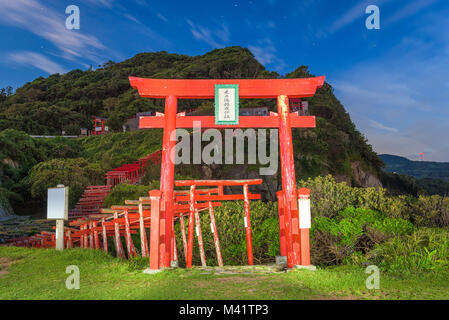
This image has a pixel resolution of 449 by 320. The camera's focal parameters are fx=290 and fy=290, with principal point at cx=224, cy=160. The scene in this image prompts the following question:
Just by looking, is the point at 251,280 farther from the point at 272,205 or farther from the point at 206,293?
the point at 272,205

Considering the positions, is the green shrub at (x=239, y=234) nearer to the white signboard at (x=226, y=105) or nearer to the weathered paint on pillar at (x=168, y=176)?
the weathered paint on pillar at (x=168, y=176)

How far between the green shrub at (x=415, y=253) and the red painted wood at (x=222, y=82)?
3.71 m

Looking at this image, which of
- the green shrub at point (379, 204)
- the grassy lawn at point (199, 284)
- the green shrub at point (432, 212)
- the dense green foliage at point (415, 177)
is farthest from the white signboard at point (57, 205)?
the dense green foliage at point (415, 177)

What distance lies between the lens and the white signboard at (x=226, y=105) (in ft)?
21.3

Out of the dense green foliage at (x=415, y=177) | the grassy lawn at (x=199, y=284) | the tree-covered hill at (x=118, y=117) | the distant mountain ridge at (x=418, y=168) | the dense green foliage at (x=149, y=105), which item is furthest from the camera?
the distant mountain ridge at (x=418, y=168)

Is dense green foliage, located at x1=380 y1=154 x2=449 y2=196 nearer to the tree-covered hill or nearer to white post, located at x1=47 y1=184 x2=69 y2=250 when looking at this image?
the tree-covered hill

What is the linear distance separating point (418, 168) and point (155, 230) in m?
81.0

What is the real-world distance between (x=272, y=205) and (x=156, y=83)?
534cm

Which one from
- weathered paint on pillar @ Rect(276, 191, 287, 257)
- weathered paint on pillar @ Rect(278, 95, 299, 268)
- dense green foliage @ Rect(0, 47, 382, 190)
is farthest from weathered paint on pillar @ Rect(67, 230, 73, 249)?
dense green foliage @ Rect(0, 47, 382, 190)

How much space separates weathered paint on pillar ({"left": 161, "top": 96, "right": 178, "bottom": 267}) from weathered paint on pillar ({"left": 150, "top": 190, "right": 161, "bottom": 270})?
0.94 ft

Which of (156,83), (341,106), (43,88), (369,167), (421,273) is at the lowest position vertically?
(421,273)

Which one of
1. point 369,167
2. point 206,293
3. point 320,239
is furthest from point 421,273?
point 369,167
